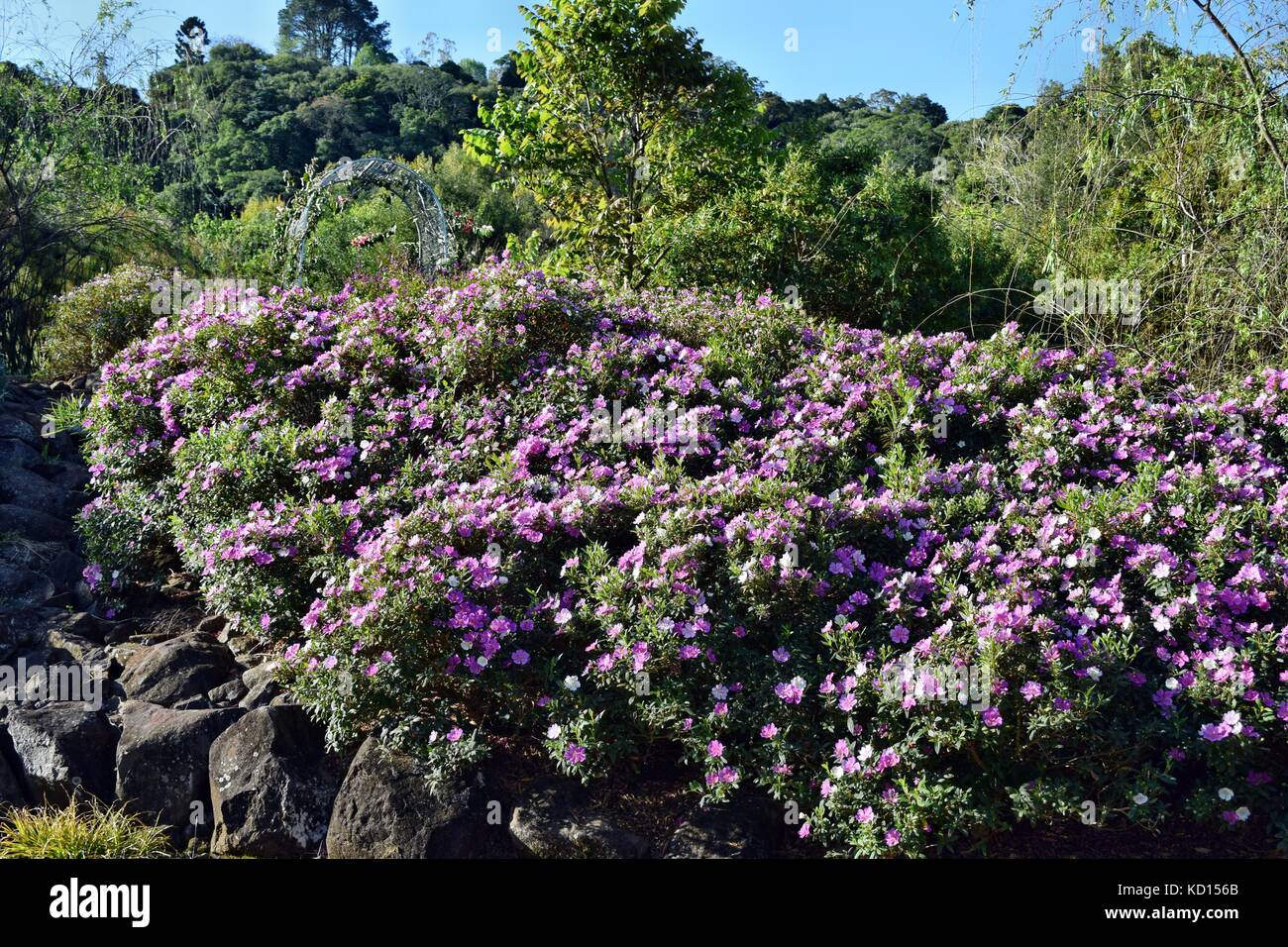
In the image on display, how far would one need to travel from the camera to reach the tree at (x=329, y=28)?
4506cm

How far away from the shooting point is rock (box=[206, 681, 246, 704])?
3.58 meters

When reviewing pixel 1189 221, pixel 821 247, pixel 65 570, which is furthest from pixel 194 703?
pixel 1189 221

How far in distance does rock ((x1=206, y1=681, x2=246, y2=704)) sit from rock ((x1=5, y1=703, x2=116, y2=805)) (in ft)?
1.11

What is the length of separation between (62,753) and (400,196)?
734 centimetres

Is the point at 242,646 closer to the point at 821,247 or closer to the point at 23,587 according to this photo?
the point at 23,587

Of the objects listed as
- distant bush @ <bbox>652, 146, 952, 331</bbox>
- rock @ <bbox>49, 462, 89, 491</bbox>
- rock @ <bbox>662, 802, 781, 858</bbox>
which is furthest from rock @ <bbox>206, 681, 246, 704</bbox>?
distant bush @ <bbox>652, 146, 952, 331</bbox>

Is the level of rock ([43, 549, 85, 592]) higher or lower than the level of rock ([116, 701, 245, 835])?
higher

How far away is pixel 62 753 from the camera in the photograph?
3.33 m

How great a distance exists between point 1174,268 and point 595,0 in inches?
233

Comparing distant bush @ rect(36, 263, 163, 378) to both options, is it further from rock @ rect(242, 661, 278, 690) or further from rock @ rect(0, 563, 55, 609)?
rock @ rect(242, 661, 278, 690)
